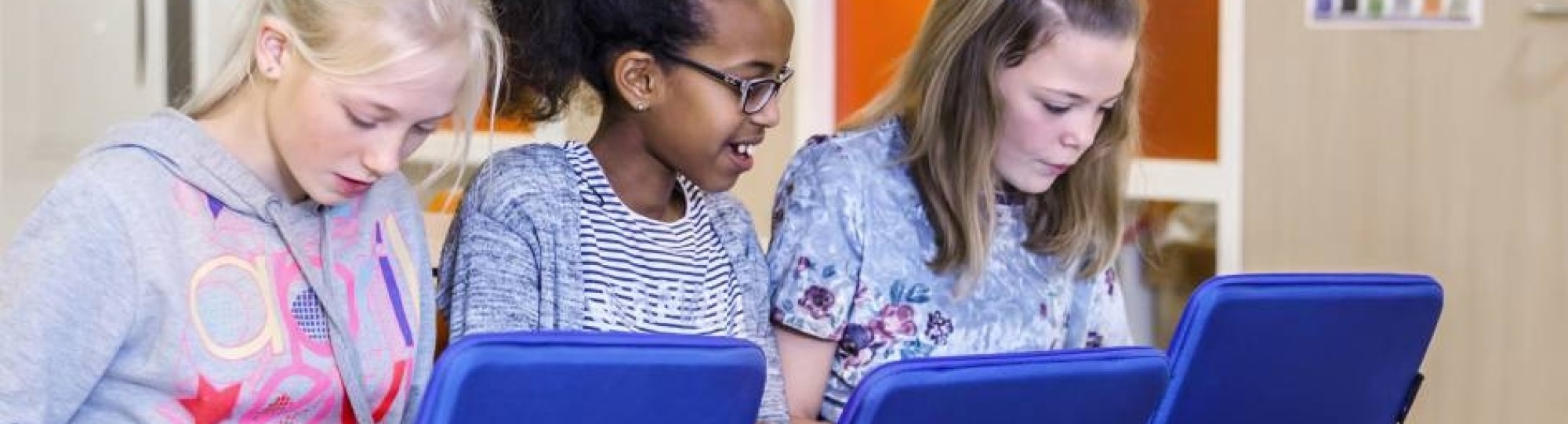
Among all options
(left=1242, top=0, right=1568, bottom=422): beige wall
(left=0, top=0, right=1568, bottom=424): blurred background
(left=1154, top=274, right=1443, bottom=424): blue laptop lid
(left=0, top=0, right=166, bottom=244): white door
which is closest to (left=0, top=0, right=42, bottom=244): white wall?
(left=0, top=0, right=166, bottom=244): white door

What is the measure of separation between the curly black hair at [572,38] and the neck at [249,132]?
27 centimetres

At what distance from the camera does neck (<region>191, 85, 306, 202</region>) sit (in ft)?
4.78

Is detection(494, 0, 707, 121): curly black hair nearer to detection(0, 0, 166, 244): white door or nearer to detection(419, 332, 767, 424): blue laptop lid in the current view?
detection(419, 332, 767, 424): blue laptop lid

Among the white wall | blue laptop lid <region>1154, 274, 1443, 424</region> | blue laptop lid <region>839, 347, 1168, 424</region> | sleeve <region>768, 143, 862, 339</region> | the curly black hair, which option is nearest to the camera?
blue laptop lid <region>839, 347, 1168, 424</region>

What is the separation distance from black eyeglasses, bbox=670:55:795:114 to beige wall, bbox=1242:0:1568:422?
5.80ft

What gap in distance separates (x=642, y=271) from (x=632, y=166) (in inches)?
4.0

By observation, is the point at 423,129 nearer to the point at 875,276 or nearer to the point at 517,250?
the point at 517,250

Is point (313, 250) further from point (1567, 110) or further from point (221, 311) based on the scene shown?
point (1567, 110)

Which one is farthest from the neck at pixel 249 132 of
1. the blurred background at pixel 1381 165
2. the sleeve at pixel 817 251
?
the blurred background at pixel 1381 165

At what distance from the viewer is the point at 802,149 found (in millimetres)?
1941

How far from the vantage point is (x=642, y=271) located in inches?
66.7

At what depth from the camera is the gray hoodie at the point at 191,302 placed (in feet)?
4.33

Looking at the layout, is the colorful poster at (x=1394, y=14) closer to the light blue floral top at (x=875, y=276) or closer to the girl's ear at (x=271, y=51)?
the light blue floral top at (x=875, y=276)

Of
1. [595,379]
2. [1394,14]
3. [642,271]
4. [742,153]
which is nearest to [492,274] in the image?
[642,271]
